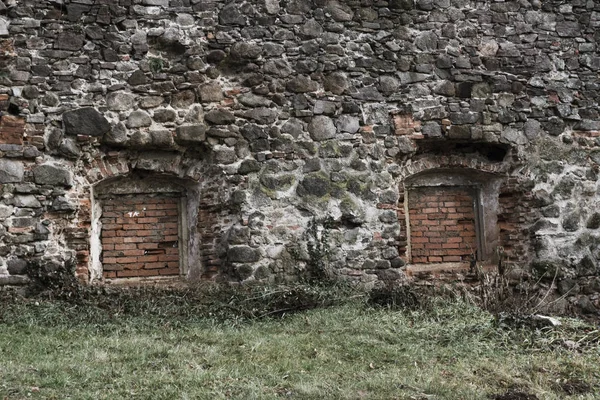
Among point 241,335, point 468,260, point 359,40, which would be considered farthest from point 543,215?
point 241,335

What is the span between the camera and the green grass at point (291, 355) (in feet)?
14.0

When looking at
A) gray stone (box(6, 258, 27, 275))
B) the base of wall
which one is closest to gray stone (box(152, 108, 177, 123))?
gray stone (box(6, 258, 27, 275))

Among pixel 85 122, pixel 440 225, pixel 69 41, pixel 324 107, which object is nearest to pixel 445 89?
pixel 324 107

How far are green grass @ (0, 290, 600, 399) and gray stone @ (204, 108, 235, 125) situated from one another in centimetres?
217

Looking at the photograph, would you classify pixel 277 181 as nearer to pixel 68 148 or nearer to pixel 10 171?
pixel 68 148

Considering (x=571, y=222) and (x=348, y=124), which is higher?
(x=348, y=124)

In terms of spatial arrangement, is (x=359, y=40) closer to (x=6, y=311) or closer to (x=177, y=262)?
(x=177, y=262)

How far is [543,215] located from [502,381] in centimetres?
381

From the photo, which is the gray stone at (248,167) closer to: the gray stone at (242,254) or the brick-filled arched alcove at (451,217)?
the gray stone at (242,254)

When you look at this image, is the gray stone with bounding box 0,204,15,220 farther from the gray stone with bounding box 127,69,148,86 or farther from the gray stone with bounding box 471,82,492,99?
the gray stone with bounding box 471,82,492,99

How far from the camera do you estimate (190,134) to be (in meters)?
7.22

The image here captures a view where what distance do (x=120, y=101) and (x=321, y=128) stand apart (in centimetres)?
229

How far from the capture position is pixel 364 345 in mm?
5352

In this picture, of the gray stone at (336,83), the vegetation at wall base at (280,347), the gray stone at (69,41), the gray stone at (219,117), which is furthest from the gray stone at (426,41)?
the gray stone at (69,41)
